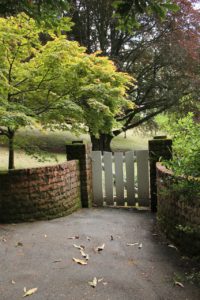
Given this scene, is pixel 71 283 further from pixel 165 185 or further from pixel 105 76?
pixel 105 76

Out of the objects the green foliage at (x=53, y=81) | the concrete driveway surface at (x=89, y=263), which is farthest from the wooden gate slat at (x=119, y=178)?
the concrete driveway surface at (x=89, y=263)

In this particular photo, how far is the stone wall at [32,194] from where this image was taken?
579 cm

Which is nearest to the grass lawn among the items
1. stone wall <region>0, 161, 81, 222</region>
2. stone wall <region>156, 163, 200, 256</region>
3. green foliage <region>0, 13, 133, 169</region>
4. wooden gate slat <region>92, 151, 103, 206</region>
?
green foliage <region>0, 13, 133, 169</region>

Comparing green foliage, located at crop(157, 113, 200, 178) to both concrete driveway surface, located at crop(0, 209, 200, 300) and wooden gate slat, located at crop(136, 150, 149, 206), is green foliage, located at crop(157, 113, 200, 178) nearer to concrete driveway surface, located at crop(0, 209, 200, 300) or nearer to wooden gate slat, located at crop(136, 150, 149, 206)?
concrete driveway surface, located at crop(0, 209, 200, 300)

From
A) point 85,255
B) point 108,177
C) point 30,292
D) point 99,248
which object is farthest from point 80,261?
point 108,177

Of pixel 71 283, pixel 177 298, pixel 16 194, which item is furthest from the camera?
pixel 16 194

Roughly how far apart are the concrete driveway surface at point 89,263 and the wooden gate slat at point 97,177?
1.40 meters

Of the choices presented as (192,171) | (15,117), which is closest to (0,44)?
(15,117)

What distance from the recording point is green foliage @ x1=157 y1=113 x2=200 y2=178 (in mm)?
3965

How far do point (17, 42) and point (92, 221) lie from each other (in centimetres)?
332

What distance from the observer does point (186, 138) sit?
4.44 meters

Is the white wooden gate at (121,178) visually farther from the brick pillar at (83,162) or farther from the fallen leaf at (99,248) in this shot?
the fallen leaf at (99,248)

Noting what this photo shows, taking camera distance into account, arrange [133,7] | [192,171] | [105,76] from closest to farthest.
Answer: [133,7], [192,171], [105,76]

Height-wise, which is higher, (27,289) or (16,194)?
(16,194)
